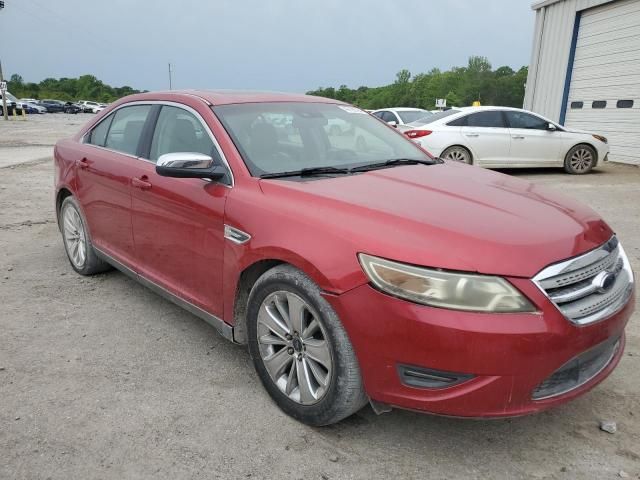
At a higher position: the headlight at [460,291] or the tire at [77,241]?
the headlight at [460,291]

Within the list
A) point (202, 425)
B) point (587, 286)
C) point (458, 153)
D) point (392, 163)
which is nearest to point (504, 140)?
point (458, 153)

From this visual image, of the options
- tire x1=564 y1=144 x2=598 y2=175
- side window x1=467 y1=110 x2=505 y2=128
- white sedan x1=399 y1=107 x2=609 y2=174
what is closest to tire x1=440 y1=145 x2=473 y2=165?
white sedan x1=399 y1=107 x2=609 y2=174

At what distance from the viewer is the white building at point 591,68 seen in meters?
12.5

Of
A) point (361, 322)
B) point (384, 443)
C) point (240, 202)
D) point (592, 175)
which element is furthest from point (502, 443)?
point (592, 175)

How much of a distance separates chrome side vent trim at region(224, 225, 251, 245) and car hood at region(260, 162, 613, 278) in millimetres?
247

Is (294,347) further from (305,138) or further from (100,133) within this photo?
(100,133)

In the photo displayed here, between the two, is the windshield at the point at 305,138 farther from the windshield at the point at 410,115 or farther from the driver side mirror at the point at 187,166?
the windshield at the point at 410,115

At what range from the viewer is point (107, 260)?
13.7 ft

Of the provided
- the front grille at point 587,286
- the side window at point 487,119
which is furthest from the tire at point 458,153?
the front grille at point 587,286

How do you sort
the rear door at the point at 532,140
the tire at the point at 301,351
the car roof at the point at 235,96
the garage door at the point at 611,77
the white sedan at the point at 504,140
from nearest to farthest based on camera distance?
the tire at the point at 301,351, the car roof at the point at 235,96, the white sedan at the point at 504,140, the rear door at the point at 532,140, the garage door at the point at 611,77

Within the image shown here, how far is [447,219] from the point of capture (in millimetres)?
2303

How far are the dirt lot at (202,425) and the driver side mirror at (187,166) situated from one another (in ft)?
3.76

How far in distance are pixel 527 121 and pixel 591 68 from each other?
432 cm

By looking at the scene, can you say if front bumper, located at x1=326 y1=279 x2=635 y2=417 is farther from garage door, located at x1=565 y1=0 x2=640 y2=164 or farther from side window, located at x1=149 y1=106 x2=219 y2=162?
garage door, located at x1=565 y1=0 x2=640 y2=164
